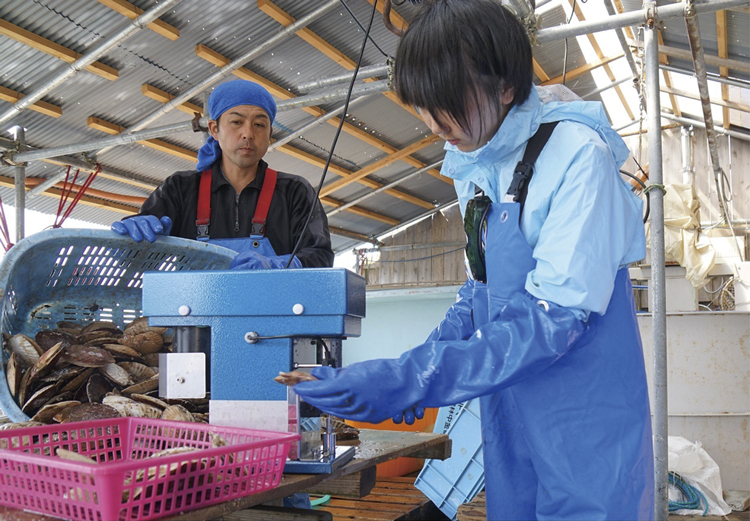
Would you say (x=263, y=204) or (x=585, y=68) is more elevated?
(x=585, y=68)

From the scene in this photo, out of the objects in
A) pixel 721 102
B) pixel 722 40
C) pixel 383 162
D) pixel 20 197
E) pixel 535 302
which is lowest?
pixel 535 302

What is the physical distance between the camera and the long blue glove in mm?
917

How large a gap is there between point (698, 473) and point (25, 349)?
13.6ft

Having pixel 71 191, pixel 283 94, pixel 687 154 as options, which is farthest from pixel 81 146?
pixel 687 154

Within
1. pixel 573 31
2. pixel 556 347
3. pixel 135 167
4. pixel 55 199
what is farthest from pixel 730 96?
→ pixel 556 347

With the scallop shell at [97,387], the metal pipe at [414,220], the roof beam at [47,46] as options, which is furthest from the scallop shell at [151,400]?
the metal pipe at [414,220]

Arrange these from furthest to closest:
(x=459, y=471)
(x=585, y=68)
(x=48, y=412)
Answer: (x=585, y=68), (x=459, y=471), (x=48, y=412)

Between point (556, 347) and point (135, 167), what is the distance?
24.6 feet

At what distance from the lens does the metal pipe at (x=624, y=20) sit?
397 centimetres

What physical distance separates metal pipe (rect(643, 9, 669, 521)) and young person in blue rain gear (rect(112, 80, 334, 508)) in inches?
95.8

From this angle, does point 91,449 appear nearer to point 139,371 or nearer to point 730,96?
point 139,371

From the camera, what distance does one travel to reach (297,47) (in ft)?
20.6

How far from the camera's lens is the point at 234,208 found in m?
2.14

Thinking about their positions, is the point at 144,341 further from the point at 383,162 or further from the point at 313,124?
the point at 383,162
